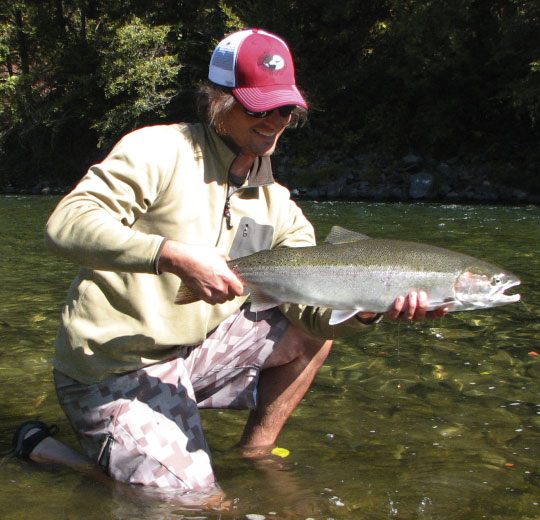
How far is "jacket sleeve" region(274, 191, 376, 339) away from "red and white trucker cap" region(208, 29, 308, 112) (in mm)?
574

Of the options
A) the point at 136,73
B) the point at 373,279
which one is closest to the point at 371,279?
the point at 373,279

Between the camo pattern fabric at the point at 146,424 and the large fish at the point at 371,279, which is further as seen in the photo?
the large fish at the point at 371,279

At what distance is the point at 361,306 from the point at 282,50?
1142mm

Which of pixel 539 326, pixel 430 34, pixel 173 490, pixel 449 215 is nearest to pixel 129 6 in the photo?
pixel 430 34

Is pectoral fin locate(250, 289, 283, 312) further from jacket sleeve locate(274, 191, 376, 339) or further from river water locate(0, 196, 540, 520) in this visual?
river water locate(0, 196, 540, 520)

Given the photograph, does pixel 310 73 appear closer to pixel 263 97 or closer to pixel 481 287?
pixel 263 97

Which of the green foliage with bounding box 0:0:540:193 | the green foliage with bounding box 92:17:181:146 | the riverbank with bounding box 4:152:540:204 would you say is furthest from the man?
the green foliage with bounding box 92:17:181:146

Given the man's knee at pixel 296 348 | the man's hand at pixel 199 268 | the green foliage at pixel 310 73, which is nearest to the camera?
the man's hand at pixel 199 268

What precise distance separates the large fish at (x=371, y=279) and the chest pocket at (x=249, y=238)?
0.27 m

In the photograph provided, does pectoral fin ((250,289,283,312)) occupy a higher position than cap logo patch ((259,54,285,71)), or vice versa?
cap logo patch ((259,54,285,71))

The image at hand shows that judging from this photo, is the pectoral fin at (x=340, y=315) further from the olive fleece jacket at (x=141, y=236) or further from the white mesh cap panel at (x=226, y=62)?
the white mesh cap panel at (x=226, y=62)

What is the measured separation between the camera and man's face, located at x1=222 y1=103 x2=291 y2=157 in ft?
9.68

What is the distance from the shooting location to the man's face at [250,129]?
295 cm

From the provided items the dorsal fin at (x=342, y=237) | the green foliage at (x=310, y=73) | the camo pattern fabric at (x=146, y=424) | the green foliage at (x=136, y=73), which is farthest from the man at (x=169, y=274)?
the green foliage at (x=136, y=73)
